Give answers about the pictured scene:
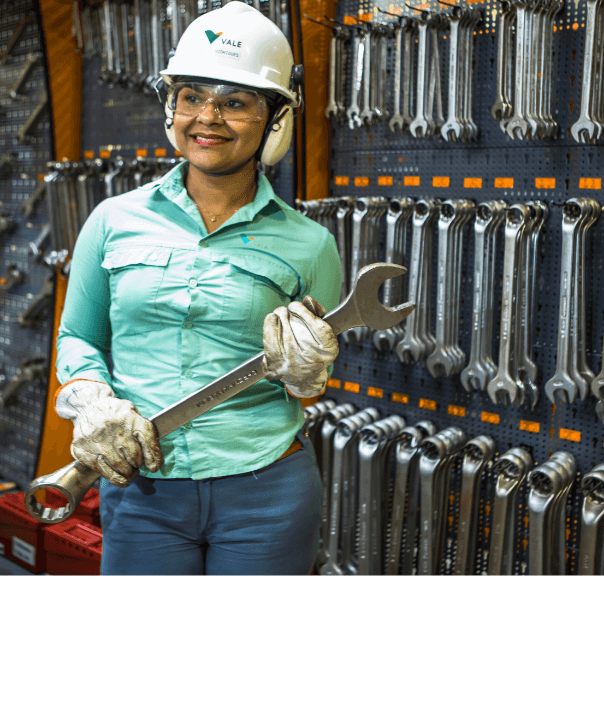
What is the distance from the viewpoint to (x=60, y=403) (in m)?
1.24

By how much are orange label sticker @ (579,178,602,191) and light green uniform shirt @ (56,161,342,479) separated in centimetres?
138

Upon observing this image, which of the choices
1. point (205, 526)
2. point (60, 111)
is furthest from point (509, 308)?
point (60, 111)

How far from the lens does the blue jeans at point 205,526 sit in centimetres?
126

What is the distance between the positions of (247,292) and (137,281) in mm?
198

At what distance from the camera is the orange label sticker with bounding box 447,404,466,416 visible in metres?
2.72

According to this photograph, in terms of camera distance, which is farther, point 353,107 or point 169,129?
point 353,107

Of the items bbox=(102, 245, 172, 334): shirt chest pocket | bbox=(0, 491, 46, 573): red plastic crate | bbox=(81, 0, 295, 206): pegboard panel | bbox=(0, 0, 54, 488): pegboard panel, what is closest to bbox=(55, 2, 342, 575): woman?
bbox=(102, 245, 172, 334): shirt chest pocket

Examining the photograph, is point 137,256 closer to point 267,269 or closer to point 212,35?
point 267,269

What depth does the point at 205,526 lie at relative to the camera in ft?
4.17

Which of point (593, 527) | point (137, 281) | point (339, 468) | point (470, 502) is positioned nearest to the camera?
point (137, 281)

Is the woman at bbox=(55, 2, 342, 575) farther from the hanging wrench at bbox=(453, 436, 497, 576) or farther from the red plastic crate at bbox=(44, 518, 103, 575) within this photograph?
the red plastic crate at bbox=(44, 518, 103, 575)
